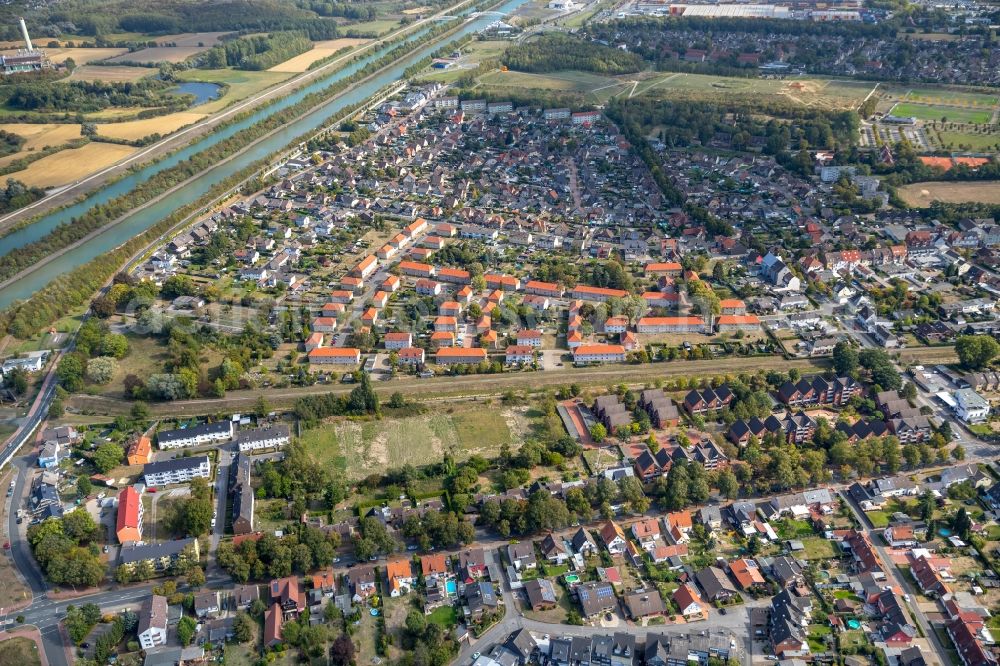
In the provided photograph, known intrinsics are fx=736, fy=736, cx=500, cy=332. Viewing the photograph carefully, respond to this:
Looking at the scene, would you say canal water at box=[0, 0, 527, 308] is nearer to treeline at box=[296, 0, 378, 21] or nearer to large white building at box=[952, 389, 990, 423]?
treeline at box=[296, 0, 378, 21]

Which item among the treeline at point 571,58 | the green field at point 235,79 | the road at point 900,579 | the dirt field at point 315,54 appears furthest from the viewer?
the dirt field at point 315,54

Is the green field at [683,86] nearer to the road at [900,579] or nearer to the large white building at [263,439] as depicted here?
the road at [900,579]

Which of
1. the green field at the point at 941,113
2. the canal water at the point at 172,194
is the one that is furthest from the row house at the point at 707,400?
the green field at the point at 941,113

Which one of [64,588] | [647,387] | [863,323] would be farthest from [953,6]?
[64,588]

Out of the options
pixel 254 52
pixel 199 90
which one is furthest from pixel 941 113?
pixel 254 52

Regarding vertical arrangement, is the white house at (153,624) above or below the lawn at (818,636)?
above

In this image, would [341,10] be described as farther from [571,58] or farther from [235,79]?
[571,58]
